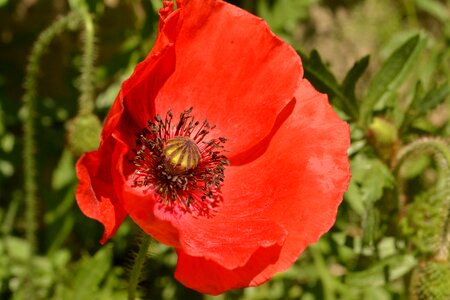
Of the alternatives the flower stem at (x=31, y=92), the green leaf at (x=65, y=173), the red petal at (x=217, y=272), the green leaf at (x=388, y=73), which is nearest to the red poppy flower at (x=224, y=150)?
the red petal at (x=217, y=272)

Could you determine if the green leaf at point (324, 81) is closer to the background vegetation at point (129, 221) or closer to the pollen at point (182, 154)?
the background vegetation at point (129, 221)

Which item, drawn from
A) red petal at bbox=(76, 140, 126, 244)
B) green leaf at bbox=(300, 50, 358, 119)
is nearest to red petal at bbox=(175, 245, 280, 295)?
red petal at bbox=(76, 140, 126, 244)

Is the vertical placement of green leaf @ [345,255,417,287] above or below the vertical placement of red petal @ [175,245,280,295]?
below

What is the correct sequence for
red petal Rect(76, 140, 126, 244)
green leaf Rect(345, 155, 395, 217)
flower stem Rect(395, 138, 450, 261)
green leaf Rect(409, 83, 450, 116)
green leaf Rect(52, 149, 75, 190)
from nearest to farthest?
red petal Rect(76, 140, 126, 244) → flower stem Rect(395, 138, 450, 261) → green leaf Rect(345, 155, 395, 217) → green leaf Rect(409, 83, 450, 116) → green leaf Rect(52, 149, 75, 190)

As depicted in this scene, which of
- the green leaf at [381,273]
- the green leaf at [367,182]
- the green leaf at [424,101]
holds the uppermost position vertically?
the green leaf at [424,101]

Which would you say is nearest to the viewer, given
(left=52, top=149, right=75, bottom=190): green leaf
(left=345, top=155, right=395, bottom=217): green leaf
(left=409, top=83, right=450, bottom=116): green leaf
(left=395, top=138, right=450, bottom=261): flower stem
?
(left=395, top=138, right=450, bottom=261): flower stem

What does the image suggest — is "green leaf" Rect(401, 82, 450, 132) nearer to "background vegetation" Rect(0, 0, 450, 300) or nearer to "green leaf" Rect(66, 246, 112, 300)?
"background vegetation" Rect(0, 0, 450, 300)

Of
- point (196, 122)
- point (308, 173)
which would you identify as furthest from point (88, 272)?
point (308, 173)

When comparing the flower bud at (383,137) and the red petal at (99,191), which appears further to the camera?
the flower bud at (383,137)

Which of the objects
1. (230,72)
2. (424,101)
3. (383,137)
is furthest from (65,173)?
(424,101)
